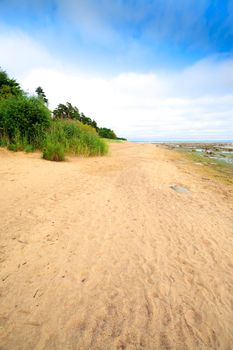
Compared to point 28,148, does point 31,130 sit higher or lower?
higher

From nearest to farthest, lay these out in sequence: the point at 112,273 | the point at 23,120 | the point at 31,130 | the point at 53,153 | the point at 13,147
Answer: the point at 112,273 → the point at 53,153 → the point at 13,147 → the point at 23,120 → the point at 31,130

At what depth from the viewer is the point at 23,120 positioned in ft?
32.2

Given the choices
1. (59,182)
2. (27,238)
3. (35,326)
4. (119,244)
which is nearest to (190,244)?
(119,244)

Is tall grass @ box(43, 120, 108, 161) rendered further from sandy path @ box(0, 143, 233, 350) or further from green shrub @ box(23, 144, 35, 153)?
sandy path @ box(0, 143, 233, 350)

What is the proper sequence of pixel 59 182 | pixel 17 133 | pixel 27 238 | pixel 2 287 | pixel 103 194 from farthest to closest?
pixel 17 133 < pixel 59 182 < pixel 103 194 < pixel 27 238 < pixel 2 287

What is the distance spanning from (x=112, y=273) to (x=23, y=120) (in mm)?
9866

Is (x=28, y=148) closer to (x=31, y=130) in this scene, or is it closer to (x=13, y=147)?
(x=13, y=147)

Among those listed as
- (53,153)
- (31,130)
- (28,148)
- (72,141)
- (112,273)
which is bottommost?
(112,273)

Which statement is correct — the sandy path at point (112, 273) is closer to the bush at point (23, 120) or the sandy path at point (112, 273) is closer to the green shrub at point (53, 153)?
the green shrub at point (53, 153)

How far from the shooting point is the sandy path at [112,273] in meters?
1.60

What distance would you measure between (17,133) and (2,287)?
9240 mm

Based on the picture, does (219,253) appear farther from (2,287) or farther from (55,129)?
(55,129)

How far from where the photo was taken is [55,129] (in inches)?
415

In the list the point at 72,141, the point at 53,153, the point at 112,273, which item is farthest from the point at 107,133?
the point at 112,273
